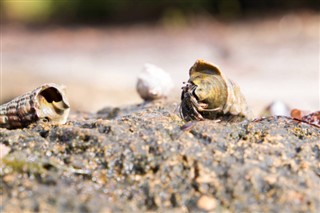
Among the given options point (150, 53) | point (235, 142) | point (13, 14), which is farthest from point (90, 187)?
point (13, 14)

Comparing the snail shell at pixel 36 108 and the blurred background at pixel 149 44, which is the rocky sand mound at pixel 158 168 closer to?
the snail shell at pixel 36 108

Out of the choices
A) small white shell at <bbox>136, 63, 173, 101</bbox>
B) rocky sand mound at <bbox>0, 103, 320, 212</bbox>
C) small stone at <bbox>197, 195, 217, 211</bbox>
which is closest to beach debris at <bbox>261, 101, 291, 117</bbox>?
small white shell at <bbox>136, 63, 173, 101</bbox>

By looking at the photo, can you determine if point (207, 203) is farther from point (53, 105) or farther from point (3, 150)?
point (53, 105)

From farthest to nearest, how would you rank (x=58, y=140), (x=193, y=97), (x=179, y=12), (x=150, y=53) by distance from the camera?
(x=179, y=12), (x=150, y=53), (x=193, y=97), (x=58, y=140)

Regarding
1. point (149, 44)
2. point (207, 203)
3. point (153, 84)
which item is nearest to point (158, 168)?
point (207, 203)

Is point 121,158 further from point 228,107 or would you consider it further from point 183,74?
point 183,74

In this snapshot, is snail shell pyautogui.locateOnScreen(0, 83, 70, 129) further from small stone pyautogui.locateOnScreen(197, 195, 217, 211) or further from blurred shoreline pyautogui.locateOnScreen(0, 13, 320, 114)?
blurred shoreline pyautogui.locateOnScreen(0, 13, 320, 114)
